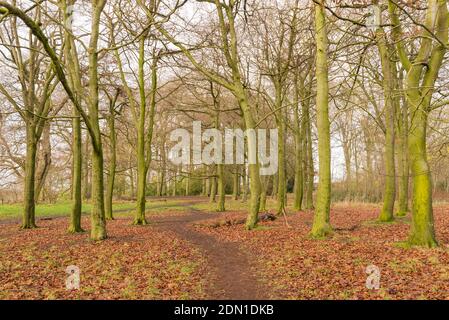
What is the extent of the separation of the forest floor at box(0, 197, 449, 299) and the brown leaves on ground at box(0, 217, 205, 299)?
2 cm

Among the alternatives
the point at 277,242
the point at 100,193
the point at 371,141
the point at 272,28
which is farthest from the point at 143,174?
the point at 371,141

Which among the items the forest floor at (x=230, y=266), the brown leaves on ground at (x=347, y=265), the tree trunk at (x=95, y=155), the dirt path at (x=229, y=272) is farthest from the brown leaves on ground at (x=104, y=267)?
the brown leaves on ground at (x=347, y=265)

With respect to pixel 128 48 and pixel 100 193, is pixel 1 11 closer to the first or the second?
pixel 100 193

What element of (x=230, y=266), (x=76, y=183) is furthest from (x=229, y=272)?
(x=76, y=183)

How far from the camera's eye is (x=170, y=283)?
713 centimetres

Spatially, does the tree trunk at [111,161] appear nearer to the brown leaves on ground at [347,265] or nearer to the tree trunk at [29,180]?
the tree trunk at [29,180]

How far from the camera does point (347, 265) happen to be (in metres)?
7.64

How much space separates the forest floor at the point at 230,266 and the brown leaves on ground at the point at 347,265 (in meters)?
0.02

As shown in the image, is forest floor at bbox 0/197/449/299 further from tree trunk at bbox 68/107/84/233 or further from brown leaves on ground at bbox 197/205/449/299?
tree trunk at bbox 68/107/84/233

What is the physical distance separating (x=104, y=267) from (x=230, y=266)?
119 inches

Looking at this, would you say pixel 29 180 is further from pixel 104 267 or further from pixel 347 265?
pixel 347 265

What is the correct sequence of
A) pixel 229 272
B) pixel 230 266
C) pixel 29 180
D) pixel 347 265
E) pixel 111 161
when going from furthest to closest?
pixel 111 161, pixel 29 180, pixel 230 266, pixel 229 272, pixel 347 265

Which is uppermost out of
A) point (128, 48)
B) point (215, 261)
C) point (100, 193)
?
point (128, 48)
